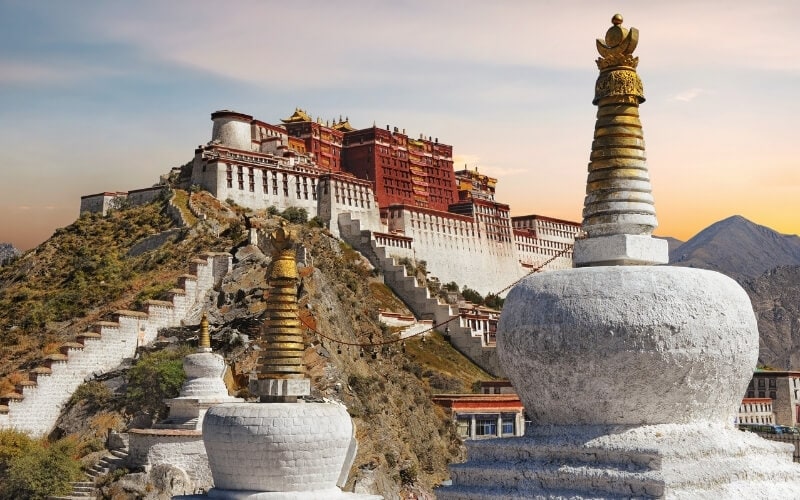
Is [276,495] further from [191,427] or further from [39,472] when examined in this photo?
[39,472]

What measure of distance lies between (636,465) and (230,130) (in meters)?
70.2

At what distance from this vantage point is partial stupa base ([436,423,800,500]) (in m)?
11.9

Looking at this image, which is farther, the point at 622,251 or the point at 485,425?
the point at 485,425

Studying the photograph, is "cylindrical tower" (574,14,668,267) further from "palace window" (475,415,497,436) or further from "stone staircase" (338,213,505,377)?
"stone staircase" (338,213,505,377)

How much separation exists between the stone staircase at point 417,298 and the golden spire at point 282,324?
44857mm

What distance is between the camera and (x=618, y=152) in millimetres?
13594

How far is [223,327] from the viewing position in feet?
145

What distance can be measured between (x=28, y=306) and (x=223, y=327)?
1666 cm

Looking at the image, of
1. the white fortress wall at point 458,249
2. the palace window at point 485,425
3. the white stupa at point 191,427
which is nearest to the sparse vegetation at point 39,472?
the white stupa at point 191,427

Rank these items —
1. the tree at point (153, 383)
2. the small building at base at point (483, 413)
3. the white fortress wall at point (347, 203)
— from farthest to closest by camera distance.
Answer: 1. the white fortress wall at point (347, 203)
2. the small building at base at point (483, 413)
3. the tree at point (153, 383)

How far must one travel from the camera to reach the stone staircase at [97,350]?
132 ft

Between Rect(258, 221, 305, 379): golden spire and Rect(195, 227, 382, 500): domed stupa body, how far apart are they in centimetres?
4

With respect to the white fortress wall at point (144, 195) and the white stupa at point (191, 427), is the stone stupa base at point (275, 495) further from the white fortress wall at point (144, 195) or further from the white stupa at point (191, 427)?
the white fortress wall at point (144, 195)

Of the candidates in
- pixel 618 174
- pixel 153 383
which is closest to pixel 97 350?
pixel 153 383
